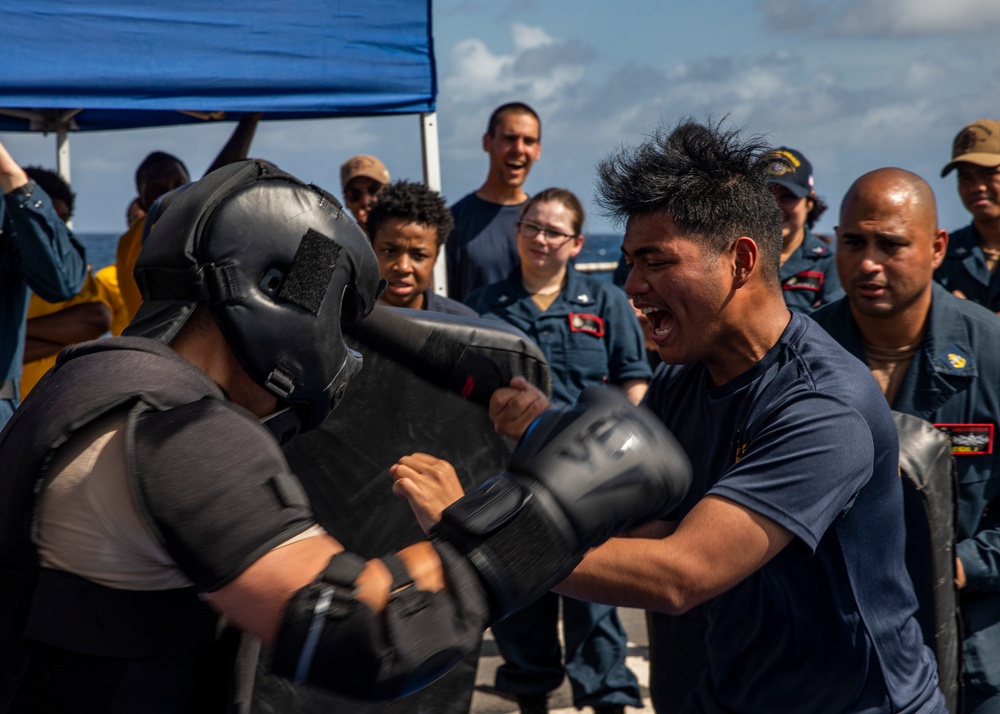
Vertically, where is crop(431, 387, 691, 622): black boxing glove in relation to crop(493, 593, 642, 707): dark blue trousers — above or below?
above

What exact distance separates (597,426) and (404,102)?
3.26m

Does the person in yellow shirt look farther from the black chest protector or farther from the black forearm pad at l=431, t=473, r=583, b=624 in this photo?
the black forearm pad at l=431, t=473, r=583, b=624

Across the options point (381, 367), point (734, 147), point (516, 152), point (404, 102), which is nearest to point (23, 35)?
point (404, 102)

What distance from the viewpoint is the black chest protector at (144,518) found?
1323mm

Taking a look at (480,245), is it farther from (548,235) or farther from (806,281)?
(806,281)

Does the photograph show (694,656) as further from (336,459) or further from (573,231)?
(573,231)

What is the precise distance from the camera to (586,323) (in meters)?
4.29

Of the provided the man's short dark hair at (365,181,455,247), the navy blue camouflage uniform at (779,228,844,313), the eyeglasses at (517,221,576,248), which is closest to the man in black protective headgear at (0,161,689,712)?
the man's short dark hair at (365,181,455,247)

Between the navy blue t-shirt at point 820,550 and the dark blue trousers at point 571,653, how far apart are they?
1.94 meters

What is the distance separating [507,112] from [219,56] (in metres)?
1.44

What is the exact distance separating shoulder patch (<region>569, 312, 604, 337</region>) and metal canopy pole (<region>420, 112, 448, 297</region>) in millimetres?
660

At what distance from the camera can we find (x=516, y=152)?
497 cm

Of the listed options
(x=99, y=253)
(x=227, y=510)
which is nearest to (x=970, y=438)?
(x=227, y=510)

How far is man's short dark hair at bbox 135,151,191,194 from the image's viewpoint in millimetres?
4648
